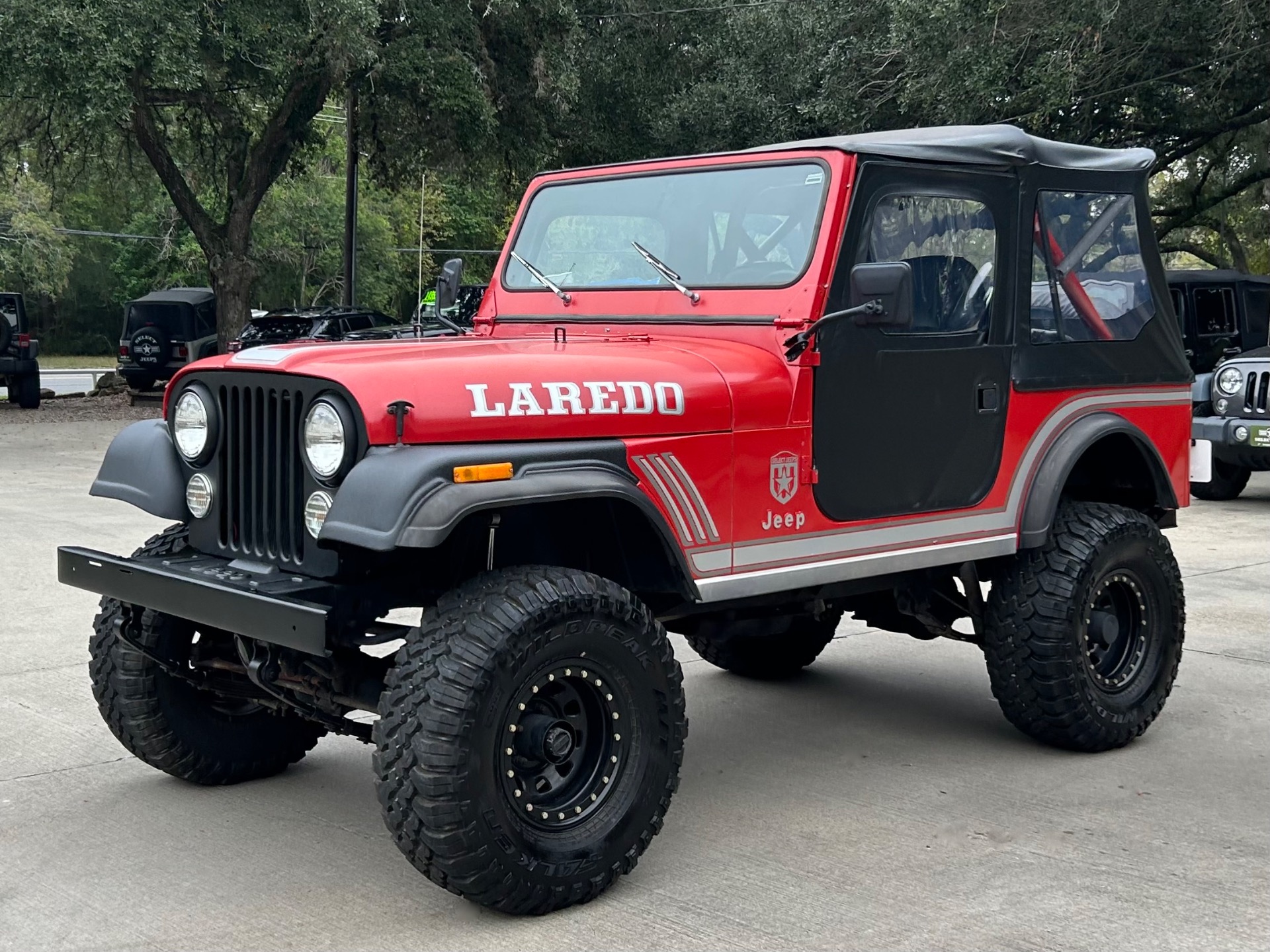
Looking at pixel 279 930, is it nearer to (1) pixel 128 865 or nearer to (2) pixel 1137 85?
(1) pixel 128 865

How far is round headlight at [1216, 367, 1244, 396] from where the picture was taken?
12680 millimetres

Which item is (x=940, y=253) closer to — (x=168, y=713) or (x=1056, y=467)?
(x=1056, y=467)

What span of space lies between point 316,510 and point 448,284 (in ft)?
7.41

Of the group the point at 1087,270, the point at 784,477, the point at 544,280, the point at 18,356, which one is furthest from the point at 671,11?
the point at 784,477

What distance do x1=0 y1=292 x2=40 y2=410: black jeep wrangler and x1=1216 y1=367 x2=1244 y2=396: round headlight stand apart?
16.8 m

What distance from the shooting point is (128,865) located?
14.0ft

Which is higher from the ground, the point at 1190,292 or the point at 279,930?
the point at 1190,292

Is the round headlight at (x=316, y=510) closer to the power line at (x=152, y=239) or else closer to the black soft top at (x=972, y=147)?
the black soft top at (x=972, y=147)

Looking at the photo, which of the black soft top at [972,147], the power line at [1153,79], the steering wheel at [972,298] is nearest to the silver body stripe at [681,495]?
the black soft top at [972,147]

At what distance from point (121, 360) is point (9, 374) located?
278 centimetres

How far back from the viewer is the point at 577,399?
4051mm

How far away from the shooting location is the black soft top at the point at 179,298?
2556cm

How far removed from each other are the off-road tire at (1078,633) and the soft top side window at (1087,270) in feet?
2.23

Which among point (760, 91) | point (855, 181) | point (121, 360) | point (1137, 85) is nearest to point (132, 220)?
point (121, 360)
